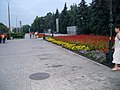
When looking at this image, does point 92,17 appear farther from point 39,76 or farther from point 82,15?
point 39,76

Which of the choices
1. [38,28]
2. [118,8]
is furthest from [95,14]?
[38,28]

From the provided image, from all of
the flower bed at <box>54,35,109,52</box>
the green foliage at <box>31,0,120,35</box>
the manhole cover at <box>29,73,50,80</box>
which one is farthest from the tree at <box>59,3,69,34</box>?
the manhole cover at <box>29,73,50,80</box>

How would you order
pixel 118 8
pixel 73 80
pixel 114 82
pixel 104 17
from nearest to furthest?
pixel 114 82 < pixel 73 80 < pixel 118 8 < pixel 104 17

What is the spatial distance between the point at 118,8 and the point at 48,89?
82.4ft

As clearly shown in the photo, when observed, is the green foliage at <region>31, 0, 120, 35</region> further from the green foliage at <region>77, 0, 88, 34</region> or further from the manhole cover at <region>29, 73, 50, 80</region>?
the manhole cover at <region>29, 73, 50, 80</region>

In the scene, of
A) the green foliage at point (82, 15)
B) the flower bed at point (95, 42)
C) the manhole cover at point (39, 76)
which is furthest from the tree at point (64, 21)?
the manhole cover at point (39, 76)

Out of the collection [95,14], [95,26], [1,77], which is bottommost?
[1,77]

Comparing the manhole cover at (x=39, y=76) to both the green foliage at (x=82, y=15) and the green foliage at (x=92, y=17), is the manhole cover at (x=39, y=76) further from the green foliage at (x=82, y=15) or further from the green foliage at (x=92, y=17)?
the green foliage at (x=82, y=15)

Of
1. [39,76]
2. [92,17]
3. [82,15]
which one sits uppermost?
[82,15]

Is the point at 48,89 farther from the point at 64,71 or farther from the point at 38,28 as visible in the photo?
the point at 38,28

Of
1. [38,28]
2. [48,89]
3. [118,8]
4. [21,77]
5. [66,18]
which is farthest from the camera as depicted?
[38,28]

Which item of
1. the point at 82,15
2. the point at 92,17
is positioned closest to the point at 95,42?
the point at 92,17

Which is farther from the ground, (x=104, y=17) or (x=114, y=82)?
(x=104, y=17)

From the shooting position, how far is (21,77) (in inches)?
297
